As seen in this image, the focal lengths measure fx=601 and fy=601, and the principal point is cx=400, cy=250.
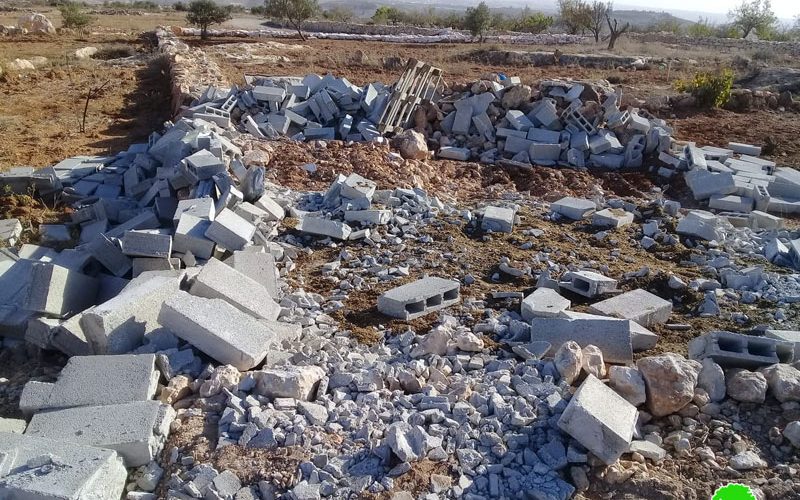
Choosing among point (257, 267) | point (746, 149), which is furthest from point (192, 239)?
point (746, 149)

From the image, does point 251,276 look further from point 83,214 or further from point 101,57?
point 101,57

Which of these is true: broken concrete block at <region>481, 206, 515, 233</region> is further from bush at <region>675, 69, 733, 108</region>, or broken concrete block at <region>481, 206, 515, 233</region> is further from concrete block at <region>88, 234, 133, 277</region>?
bush at <region>675, 69, 733, 108</region>

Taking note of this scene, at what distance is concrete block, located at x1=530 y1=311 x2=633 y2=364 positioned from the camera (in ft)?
16.4

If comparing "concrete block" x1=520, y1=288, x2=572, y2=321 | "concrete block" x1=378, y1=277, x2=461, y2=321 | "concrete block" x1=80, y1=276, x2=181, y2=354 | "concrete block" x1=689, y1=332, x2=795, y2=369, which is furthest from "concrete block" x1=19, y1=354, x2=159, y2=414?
"concrete block" x1=689, y1=332, x2=795, y2=369

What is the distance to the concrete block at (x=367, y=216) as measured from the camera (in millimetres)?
7754

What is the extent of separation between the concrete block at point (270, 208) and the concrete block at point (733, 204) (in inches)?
260

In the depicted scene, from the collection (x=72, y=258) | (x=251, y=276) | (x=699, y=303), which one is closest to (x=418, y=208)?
(x=251, y=276)

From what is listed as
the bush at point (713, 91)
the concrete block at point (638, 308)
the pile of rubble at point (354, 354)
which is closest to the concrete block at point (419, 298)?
the pile of rubble at point (354, 354)

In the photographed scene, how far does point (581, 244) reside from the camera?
25.3 ft

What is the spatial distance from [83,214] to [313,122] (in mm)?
5118

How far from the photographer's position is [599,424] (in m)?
3.74

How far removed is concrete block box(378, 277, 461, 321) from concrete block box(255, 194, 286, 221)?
7.80 ft

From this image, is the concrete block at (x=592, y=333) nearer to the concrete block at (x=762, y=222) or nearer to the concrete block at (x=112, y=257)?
the concrete block at (x=112, y=257)

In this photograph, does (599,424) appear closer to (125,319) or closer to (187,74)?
(125,319)
